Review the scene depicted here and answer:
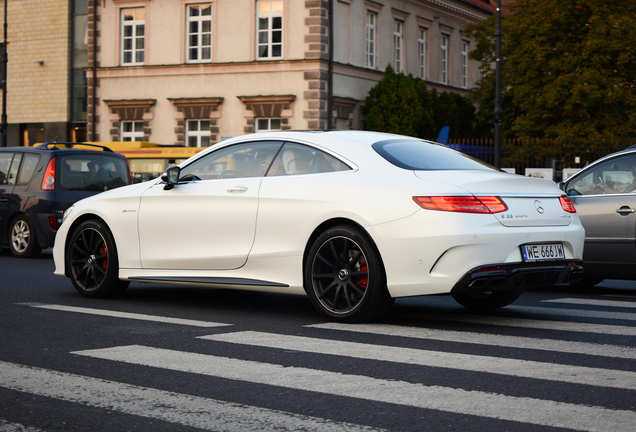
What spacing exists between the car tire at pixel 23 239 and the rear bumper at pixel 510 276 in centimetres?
995

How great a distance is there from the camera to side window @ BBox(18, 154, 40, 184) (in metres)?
15.3

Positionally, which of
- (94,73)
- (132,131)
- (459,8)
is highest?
(459,8)

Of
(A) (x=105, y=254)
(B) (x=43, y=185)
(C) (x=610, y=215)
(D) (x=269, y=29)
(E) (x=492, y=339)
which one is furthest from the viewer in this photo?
(D) (x=269, y=29)

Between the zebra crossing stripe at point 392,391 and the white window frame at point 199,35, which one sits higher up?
the white window frame at point 199,35

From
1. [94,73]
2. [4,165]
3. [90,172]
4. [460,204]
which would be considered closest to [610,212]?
[460,204]

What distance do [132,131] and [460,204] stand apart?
35.1 m

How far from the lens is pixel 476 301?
332 inches

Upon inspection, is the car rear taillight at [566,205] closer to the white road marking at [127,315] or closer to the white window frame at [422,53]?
the white road marking at [127,315]

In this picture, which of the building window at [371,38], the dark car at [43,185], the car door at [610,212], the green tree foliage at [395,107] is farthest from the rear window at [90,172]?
the building window at [371,38]

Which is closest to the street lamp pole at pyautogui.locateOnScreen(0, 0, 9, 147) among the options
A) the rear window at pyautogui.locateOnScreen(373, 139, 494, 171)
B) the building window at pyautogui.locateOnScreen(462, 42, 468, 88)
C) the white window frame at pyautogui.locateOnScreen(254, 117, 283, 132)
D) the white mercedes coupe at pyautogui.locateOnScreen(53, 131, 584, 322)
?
the white window frame at pyautogui.locateOnScreen(254, 117, 283, 132)

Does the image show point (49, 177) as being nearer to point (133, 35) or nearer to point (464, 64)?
point (133, 35)

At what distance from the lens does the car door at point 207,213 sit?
26.2ft

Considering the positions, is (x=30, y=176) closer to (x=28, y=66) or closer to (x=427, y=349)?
(x=427, y=349)

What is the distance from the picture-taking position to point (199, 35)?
3859 centimetres
